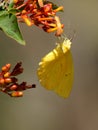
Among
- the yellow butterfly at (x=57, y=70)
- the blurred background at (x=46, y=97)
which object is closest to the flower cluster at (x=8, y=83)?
the yellow butterfly at (x=57, y=70)

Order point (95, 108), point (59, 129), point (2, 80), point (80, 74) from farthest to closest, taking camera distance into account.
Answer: point (80, 74) < point (95, 108) < point (59, 129) < point (2, 80)

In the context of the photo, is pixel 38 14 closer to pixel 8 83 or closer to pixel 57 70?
pixel 8 83

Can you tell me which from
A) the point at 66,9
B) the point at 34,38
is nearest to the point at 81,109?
the point at 34,38

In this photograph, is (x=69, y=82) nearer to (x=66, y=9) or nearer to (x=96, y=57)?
(x=96, y=57)

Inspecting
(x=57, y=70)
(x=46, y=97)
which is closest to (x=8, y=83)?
(x=57, y=70)

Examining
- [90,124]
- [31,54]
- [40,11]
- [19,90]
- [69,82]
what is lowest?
[90,124]

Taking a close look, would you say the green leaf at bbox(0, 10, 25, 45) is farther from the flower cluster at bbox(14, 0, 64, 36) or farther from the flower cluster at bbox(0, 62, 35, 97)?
the flower cluster at bbox(0, 62, 35, 97)
